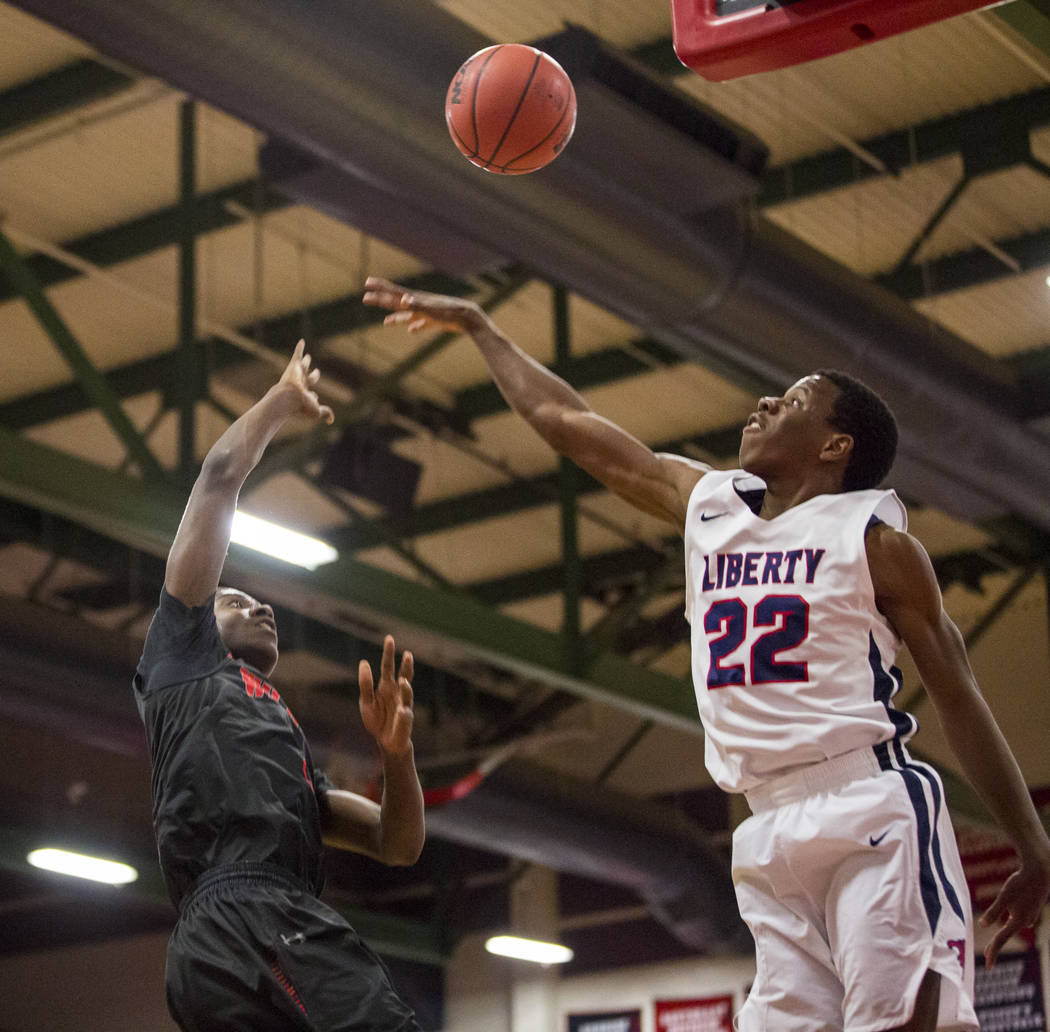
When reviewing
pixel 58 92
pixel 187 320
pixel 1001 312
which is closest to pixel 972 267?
pixel 1001 312

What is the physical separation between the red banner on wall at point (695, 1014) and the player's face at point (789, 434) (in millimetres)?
13652

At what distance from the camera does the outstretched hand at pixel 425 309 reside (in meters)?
4.63

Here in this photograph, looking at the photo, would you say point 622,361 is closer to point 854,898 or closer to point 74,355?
point 74,355

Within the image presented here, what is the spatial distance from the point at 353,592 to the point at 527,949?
769cm

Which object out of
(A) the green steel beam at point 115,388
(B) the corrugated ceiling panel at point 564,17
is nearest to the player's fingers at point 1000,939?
(B) the corrugated ceiling panel at point 564,17

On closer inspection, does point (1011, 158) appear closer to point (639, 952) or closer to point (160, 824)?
point (160, 824)

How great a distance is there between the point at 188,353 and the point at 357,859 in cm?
1080

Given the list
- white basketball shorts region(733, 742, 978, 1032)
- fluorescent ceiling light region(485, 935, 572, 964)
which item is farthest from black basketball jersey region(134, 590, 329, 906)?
fluorescent ceiling light region(485, 935, 572, 964)

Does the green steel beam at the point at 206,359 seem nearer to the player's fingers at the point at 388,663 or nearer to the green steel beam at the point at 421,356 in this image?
the green steel beam at the point at 421,356

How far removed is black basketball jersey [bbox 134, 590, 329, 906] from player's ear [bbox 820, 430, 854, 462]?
156 cm

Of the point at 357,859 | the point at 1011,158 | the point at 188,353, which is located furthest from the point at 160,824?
the point at 357,859

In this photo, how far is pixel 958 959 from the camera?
3.53m

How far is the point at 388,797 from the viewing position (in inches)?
188

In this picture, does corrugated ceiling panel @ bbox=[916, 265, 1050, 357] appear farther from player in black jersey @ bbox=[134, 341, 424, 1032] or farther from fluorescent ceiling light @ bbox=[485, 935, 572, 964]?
player in black jersey @ bbox=[134, 341, 424, 1032]
